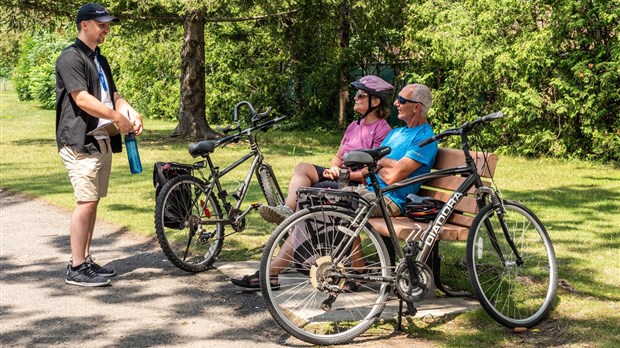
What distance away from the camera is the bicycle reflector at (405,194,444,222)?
589 centimetres

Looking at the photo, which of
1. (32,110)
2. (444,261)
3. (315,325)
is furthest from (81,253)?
(32,110)

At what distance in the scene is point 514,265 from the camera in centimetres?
586

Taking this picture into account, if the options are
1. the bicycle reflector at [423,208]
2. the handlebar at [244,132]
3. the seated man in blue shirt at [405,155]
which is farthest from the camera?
the handlebar at [244,132]

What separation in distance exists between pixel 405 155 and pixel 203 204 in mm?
1799

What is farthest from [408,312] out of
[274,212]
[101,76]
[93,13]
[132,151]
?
[93,13]

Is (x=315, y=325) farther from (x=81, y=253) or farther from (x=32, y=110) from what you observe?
(x=32, y=110)

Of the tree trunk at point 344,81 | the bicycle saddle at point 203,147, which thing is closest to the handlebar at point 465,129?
the bicycle saddle at point 203,147

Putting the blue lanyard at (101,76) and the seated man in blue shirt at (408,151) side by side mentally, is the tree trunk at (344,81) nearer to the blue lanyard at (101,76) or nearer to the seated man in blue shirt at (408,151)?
the blue lanyard at (101,76)

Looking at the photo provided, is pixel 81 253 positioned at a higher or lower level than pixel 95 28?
lower

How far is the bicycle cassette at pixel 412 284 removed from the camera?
17.7ft

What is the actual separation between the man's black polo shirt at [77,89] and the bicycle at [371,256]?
1738 millimetres

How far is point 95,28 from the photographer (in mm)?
6668

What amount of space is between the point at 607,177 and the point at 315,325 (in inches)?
330

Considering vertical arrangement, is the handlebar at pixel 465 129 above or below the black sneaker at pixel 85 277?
above
